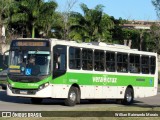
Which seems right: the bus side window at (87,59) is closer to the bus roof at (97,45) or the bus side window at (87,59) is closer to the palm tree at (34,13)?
the bus roof at (97,45)

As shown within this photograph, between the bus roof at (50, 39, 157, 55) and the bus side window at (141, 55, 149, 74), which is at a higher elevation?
the bus roof at (50, 39, 157, 55)

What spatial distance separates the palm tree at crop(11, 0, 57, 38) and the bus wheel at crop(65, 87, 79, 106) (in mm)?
28130

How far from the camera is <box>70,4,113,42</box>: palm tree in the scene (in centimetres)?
5378

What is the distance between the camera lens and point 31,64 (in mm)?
21516

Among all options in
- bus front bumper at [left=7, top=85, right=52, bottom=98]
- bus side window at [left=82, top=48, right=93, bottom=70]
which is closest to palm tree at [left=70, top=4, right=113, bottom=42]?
bus side window at [left=82, top=48, right=93, bottom=70]

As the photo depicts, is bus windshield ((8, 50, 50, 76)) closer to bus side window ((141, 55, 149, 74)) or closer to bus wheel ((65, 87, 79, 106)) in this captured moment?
bus wheel ((65, 87, 79, 106))

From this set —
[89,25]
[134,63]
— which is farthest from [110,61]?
[89,25]

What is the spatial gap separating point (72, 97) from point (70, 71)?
122 centimetres

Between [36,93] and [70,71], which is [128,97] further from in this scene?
[36,93]

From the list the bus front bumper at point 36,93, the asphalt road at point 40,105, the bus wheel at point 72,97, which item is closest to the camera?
the asphalt road at point 40,105

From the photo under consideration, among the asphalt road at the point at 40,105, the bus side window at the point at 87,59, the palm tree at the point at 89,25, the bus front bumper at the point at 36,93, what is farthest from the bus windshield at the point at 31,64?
the palm tree at the point at 89,25

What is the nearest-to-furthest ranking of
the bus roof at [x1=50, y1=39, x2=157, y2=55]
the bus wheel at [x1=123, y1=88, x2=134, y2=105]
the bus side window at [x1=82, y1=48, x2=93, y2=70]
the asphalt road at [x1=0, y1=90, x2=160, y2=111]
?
the asphalt road at [x1=0, y1=90, x2=160, y2=111] < the bus roof at [x1=50, y1=39, x2=157, y2=55] < the bus side window at [x1=82, y1=48, x2=93, y2=70] < the bus wheel at [x1=123, y1=88, x2=134, y2=105]

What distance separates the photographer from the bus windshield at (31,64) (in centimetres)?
2142

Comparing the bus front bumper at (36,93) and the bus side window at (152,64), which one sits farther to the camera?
the bus side window at (152,64)
